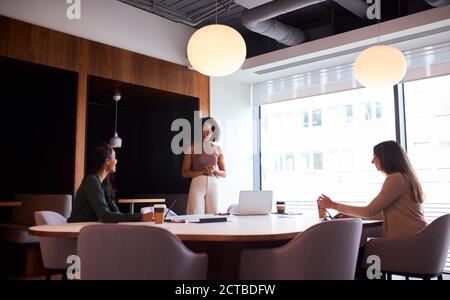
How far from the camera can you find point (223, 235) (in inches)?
67.5

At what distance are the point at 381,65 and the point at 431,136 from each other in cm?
222

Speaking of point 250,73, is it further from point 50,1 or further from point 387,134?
point 50,1

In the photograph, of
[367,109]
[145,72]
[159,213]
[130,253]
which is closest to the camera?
[130,253]

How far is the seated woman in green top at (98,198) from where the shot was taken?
7.54 feet

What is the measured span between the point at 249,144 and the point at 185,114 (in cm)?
125

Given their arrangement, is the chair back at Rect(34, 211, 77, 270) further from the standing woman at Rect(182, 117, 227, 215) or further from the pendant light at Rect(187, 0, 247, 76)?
the standing woman at Rect(182, 117, 227, 215)

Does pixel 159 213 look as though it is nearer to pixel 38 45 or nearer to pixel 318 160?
pixel 38 45

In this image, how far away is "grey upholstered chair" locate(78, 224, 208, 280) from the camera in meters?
1.57

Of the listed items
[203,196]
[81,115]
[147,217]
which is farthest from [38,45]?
[147,217]

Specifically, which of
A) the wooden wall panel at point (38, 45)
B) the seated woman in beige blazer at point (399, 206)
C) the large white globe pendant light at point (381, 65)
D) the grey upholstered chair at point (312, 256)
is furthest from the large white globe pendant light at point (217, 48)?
the wooden wall panel at point (38, 45)

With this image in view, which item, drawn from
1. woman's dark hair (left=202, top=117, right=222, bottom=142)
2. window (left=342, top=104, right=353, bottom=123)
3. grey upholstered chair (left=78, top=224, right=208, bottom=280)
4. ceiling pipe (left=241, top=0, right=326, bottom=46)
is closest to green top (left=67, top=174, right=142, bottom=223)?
grey upholstered chair (left=78, top=224, right=208, bottom=280)

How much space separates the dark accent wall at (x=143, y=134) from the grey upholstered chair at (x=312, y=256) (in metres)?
3.99

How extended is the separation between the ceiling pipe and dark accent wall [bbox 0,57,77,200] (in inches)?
79.7
